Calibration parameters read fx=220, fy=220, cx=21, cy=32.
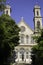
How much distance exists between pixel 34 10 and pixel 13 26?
17.5m

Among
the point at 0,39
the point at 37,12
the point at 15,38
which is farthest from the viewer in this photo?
the point at 37,12

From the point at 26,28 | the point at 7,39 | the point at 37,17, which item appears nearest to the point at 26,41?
the point at 26,28

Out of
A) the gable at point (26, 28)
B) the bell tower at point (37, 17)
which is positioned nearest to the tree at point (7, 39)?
the gable at point (26, 28)

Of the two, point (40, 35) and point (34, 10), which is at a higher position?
point (34, 10)

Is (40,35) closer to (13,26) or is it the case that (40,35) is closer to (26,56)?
(13,26)

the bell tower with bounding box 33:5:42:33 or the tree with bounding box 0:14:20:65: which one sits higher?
the bell tower with bounding box 33:5:42:33

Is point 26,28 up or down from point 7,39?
up

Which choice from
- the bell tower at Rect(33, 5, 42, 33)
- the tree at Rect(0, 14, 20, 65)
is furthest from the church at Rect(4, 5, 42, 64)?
the tree at Rect(0, 14, 20, 65)

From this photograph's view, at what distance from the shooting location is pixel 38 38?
30625 millimetres

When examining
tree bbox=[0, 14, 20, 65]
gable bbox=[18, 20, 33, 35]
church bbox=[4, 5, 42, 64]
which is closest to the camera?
tree bbox=[0, 14, 20, 65]

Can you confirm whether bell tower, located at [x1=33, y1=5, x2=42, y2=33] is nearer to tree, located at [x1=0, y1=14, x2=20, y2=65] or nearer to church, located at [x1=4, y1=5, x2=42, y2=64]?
church, located at [x1=4, y1=5, x2=42, y2=64]

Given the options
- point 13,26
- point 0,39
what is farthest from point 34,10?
point 0,39

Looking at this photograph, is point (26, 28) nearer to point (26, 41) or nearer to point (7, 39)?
point (26, 41)

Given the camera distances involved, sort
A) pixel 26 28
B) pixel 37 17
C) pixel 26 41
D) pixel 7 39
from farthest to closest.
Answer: pixel 37 17 < pixel 26 28 < pixel 26 41 < pixel 7 39
